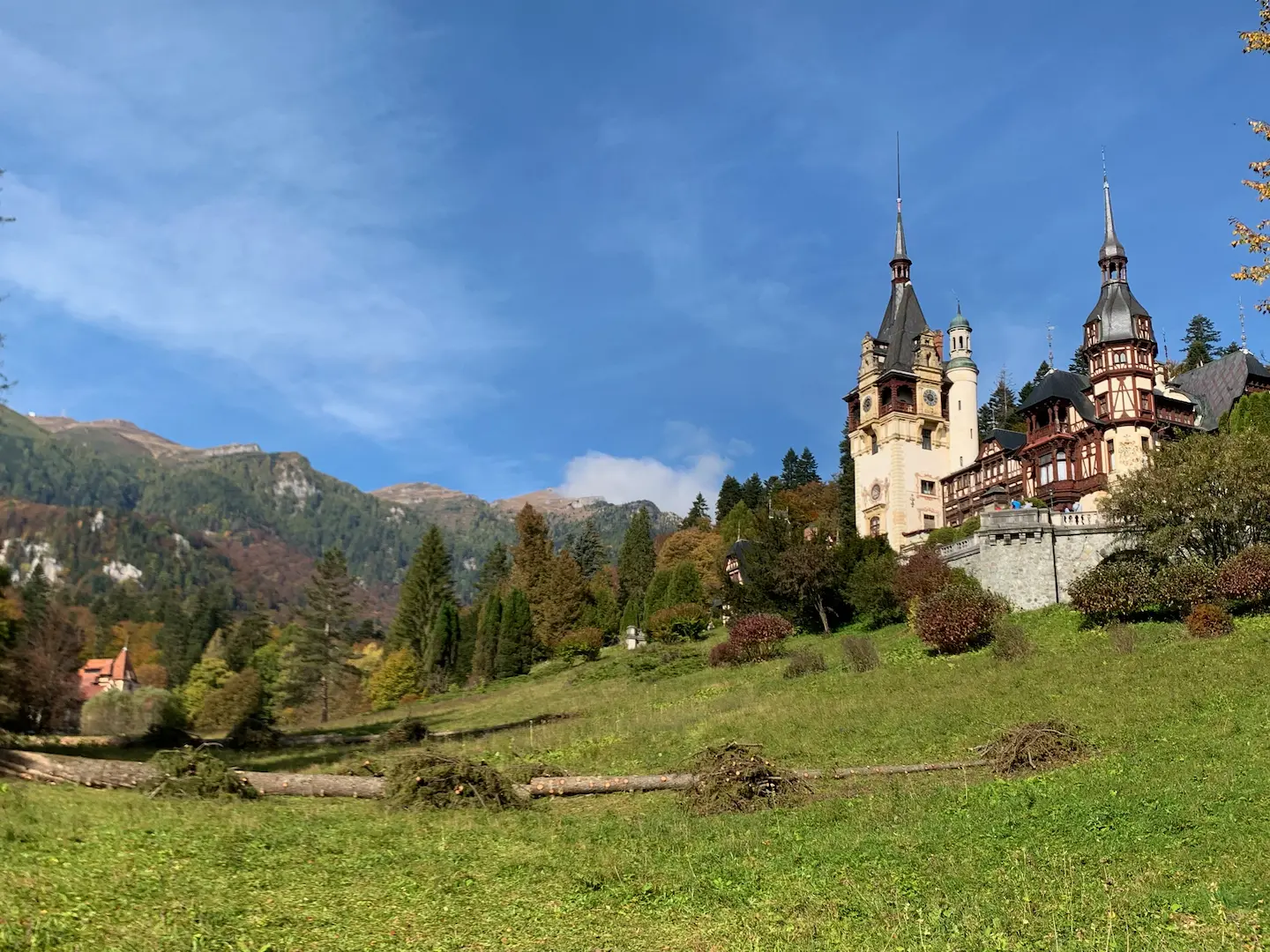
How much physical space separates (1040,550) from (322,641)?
4362 centimetres

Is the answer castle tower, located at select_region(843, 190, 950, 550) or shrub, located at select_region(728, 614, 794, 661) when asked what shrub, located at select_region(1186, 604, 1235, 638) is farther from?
castle tower, located at select_region(843, 190, 950, 550)

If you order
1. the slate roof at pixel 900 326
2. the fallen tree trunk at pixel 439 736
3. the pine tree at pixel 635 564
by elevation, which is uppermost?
the slate roof at pixel 900 326

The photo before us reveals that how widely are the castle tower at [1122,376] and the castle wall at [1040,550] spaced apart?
519 inches

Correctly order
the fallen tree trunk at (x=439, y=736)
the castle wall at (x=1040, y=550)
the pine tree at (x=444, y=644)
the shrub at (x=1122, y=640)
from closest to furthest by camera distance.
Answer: the shrub at (x=1122, y=640), the fallen tree trunk at (x=439, y=736), the castle wall at (x=1040, y=550), the pine tree at (x=444, y=644)

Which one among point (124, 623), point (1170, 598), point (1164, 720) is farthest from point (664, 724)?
point (124, 623)

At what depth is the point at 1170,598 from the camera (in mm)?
31125

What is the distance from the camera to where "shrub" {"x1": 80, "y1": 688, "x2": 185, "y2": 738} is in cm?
4091

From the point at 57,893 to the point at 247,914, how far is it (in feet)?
6.01

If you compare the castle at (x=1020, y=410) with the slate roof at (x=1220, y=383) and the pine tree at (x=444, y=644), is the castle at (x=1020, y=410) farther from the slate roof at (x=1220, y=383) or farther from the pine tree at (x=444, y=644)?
the pine tree at (x=444, y=644)

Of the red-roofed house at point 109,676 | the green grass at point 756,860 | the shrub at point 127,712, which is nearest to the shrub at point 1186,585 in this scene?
the green grass at point 756,860

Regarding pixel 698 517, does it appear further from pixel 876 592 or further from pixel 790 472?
pixel 876 592

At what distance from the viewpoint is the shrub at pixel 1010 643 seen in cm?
2933

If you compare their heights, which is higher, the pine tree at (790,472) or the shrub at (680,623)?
the pine tree at (790,472)

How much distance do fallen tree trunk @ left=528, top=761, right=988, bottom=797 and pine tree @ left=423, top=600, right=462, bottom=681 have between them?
4893cm
